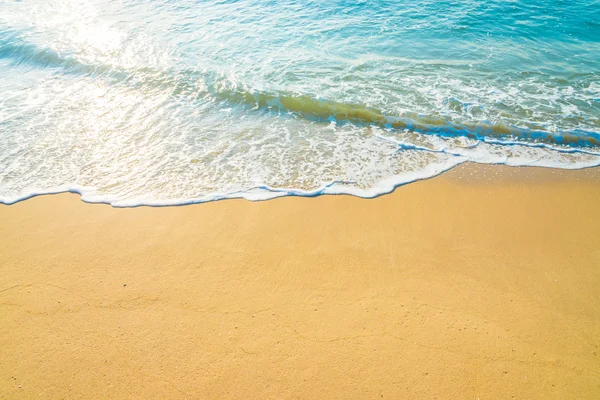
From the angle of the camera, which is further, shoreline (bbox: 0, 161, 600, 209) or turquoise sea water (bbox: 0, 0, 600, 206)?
turquoise sea water (bbox: 0, 0, 600, 206)

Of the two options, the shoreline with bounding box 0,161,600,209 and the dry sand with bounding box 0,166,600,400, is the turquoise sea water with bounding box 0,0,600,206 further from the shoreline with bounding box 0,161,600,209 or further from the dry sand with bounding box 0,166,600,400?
the dry sand with bounding box 0,166,600,400

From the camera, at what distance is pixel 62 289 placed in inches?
153

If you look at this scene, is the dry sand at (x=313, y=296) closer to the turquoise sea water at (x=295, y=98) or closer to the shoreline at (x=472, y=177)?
the shoreline at (x=472, y=177)

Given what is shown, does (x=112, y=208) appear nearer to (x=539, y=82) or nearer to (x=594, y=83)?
(x=539, y=82)

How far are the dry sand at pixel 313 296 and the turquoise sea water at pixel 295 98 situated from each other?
0.59 meters

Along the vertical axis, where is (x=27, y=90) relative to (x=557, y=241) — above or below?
above

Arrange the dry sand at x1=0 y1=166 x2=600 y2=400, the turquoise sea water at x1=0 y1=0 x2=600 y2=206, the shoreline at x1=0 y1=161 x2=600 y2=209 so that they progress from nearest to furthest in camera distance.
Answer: the dry sand at x1=0 y1=166 x2=600 y2=400 → the shoreline at x1=0 y1=161 x2=600 y2=209 → the turquoise sea water at x1=0 y1=0 x2=600 y2=206

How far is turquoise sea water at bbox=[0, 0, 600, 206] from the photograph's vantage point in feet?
18.3

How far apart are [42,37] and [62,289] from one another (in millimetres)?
11358

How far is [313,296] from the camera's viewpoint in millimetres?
3682

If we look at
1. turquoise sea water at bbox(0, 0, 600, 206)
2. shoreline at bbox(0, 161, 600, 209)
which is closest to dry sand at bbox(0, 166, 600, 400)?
shoreline at bbox(0, 161, 600, 209)

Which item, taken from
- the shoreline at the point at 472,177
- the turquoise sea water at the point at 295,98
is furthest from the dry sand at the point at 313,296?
the turquoise sea water at the point at 295,98

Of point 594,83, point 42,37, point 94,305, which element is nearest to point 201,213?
point 94,305

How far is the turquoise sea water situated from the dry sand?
0.59 m
